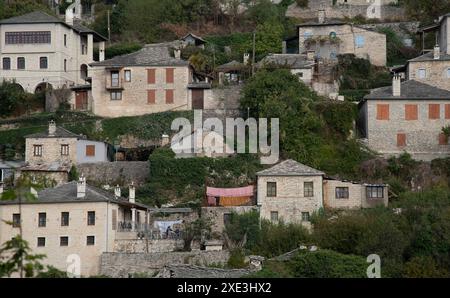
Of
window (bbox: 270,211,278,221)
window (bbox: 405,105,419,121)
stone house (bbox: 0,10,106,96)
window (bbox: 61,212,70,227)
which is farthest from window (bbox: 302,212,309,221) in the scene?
stone house (bbox: 0,10,106,96)

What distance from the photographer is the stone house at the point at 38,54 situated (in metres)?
72.0

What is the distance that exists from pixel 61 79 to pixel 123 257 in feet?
79.5

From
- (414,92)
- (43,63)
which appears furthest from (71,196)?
(43,63)

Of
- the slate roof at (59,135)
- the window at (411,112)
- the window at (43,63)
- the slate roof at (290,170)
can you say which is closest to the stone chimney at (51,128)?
the slate roof at (59,135)

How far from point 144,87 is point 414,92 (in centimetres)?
1465

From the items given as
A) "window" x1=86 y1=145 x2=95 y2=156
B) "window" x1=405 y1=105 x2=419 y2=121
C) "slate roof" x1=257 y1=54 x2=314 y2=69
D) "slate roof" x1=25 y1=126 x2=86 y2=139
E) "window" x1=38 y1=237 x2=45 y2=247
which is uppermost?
"slate roof" x1=257 y1=54 x2=314 y2=69

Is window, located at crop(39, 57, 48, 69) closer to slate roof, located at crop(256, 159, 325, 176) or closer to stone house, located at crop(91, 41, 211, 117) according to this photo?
stone house, located at crop(91, 41, 211, 117)

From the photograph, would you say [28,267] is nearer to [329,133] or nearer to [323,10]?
[329,133]

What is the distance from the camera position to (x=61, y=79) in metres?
72.0

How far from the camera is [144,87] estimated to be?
66188 mm

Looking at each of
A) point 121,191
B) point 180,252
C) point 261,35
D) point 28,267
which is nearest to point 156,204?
point 121,191

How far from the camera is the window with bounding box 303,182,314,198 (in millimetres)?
54156

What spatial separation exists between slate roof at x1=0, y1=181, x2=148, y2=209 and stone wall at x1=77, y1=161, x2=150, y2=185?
3.90m

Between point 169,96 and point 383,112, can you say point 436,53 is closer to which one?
point 383,112
